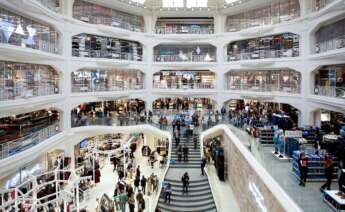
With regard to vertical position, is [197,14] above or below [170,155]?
above

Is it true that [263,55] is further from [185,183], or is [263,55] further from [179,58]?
[185,183]

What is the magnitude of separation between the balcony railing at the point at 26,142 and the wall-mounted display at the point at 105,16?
920 cm

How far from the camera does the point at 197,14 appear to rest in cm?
3061

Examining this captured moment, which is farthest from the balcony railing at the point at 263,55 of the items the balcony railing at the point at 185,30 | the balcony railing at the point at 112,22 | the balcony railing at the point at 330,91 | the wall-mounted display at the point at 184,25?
the balcony railing at the point at 112,22

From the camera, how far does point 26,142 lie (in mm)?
17328

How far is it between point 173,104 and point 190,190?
49.4ft

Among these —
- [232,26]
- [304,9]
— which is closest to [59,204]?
[304,9]

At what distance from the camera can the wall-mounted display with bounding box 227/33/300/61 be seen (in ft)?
80.9

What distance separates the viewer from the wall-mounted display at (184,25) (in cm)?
3128

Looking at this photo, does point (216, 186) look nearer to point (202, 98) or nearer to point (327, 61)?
point (327, 61)

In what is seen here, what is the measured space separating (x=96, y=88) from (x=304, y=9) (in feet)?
53.1

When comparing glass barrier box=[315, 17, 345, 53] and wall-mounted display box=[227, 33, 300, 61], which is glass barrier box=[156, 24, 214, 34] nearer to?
wall-mounted display box=[227, 33, 300, 61]

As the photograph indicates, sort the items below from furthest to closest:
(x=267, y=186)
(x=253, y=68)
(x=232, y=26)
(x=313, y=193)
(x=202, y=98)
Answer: (x=202, y=98) → (x=232, y=26) → (x=253, y=68) → (x=267, y=186) → (x=313, y=193)

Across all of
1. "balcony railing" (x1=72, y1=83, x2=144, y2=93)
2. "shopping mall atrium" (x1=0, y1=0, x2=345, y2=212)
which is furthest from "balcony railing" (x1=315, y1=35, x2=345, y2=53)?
"balcony railing" (x1=72, y1=83, x2=144, y2=93)
